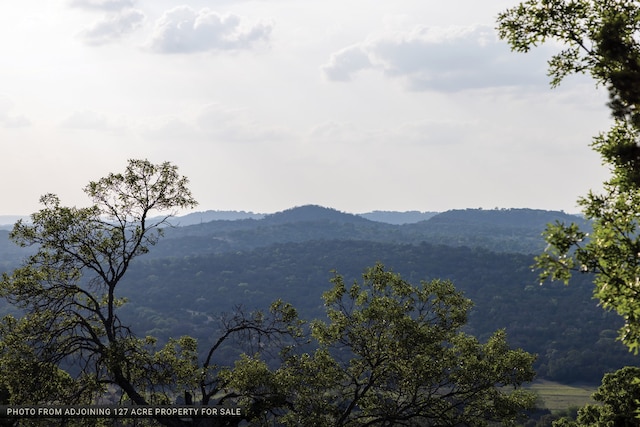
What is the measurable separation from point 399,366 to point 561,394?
174 meters

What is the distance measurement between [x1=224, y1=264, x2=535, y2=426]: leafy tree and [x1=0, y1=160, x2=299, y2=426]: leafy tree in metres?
1.89

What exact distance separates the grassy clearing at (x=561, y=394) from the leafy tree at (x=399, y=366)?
448 feet

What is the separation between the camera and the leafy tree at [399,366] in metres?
23.6

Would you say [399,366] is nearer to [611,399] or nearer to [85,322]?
[85,322]

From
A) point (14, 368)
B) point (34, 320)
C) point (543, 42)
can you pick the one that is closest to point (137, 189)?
point (34, 320)

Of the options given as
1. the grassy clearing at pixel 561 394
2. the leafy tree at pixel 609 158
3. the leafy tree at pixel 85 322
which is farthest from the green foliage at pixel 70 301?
the grassy clearing at pixel 561 394

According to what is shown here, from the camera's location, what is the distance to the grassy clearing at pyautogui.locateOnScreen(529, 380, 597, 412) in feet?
530

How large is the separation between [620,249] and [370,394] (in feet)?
46.1

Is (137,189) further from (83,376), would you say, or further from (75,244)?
(83,376)

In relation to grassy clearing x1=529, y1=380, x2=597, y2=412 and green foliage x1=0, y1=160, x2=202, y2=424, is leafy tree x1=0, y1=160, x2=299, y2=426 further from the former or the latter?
grassy clearing x1=529, y1=380, x2=597, y2=412

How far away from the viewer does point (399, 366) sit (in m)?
23.9

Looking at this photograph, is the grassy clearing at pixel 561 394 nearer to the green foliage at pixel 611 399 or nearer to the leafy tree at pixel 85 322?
the green foliage at pixel 611 399

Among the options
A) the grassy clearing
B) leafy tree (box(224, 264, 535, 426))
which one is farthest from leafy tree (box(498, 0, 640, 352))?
the grassy clearing

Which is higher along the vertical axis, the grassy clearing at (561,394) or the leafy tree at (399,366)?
the leafy tree at (399,366)
